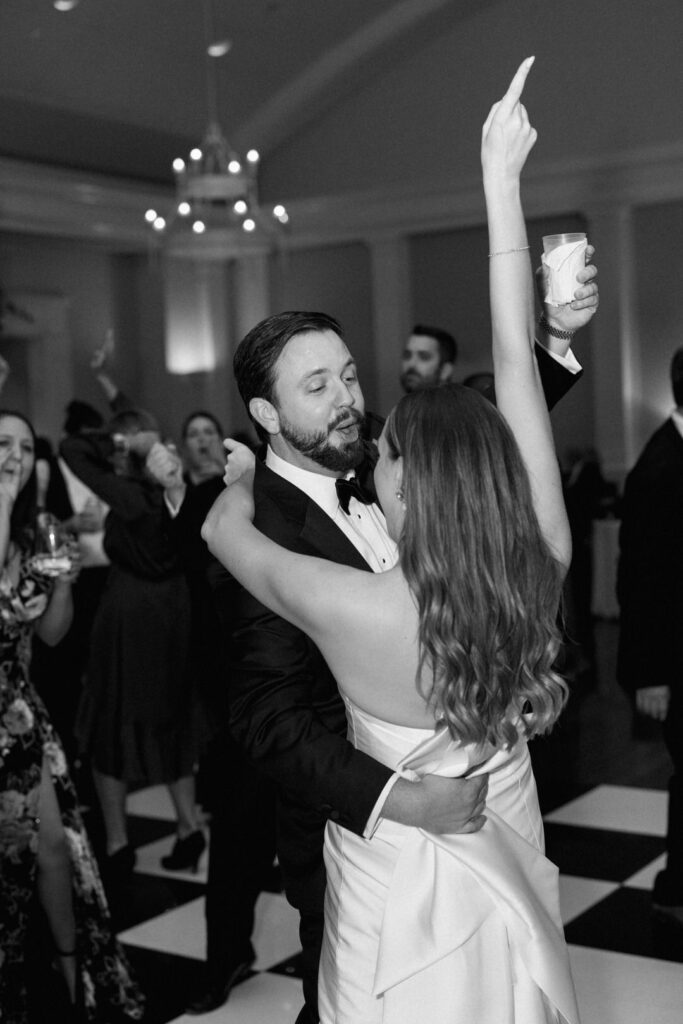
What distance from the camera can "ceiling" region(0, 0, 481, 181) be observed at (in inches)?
390

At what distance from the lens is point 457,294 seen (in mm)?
12438

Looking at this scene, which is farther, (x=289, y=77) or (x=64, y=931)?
(x=289, y=77)

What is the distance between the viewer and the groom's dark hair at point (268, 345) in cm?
185

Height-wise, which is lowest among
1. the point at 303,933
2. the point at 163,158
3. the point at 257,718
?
the point at 303,933

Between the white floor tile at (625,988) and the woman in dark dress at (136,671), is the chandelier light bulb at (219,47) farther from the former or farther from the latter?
the white floor tile at (625,988)

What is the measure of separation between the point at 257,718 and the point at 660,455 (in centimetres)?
185

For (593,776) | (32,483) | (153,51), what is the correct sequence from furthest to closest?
(153,51), (593,776), (32,483)

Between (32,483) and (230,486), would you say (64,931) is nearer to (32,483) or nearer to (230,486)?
(32,483)

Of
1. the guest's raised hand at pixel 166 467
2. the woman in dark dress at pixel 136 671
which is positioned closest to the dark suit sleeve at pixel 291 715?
the guest's raised hand at pixel 166 467

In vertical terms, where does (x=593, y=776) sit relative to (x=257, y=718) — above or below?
below

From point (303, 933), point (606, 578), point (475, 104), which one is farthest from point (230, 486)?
point (475, 104)

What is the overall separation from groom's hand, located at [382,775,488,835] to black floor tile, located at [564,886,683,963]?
5.66ft

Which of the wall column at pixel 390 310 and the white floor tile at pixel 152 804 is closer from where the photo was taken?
Answer: the white floor tile at pixel 152 804

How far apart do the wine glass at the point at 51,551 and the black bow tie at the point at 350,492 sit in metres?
0.90
